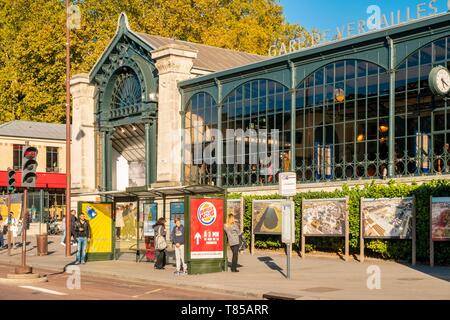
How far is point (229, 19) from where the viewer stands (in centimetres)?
7362

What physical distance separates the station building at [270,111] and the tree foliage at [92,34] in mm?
18745

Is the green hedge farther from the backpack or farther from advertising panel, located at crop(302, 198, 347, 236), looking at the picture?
the backpack

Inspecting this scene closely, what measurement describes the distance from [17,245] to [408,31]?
25073 mm

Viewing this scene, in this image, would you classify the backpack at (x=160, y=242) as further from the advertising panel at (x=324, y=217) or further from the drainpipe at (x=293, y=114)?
the drainpipe at (x=293, y=114)

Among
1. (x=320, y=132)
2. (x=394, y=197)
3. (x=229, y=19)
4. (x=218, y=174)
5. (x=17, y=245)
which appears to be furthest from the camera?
(x=229, y=19)

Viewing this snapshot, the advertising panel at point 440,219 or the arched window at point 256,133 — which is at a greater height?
the arched window at point 256,133

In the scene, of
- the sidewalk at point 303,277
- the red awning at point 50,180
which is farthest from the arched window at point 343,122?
the red awning at point 50,180

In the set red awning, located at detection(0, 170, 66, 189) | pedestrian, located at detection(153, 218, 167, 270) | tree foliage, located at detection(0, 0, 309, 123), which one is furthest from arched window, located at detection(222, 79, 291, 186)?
red awning, located at detection(0, 170, 66, 189)

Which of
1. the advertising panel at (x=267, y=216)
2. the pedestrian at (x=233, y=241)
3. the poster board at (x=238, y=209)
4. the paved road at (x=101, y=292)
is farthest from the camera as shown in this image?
the poster board at (x=238, y=209)

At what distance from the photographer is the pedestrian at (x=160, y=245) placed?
998 inches

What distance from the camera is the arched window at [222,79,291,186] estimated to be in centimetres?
3444

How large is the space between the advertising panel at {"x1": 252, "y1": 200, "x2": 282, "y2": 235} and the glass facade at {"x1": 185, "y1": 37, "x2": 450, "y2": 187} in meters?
2.28
